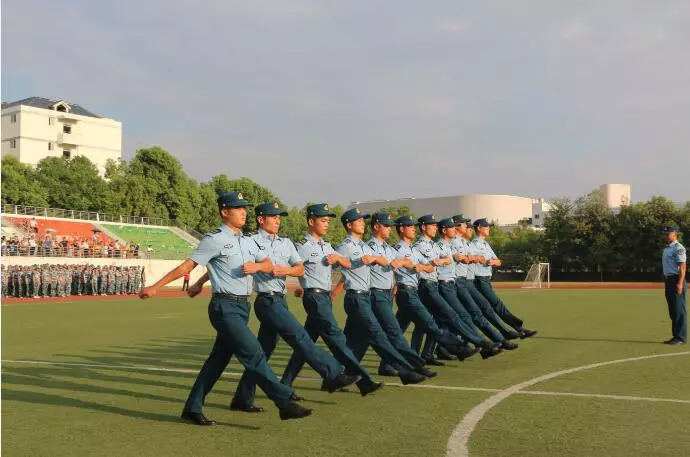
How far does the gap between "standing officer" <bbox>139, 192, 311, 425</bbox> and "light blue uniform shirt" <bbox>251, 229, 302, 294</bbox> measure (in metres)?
0.19

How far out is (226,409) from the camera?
680 cm

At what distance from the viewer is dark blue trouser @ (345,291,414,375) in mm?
7793

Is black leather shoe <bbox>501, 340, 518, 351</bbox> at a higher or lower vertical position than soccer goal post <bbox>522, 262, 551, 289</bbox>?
higher

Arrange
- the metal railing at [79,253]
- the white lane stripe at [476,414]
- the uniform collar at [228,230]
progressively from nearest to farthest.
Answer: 1. the white lane stripe at [476,414]
2. the uniform collar at [228,230]
3. the metal railing at [79,253]

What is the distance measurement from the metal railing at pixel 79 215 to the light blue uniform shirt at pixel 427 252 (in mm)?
39903

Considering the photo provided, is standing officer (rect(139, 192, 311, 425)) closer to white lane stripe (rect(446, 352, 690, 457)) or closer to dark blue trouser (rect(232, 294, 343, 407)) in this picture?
dark blue trouser (rect(232, 294, 343, 407))

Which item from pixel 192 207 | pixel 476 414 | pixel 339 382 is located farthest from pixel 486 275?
pixel 192 207

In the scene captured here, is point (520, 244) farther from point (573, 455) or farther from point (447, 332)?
point (573, 455)

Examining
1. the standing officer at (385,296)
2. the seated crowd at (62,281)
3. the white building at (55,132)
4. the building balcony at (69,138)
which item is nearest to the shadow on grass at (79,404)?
the standing officer at (385,296)

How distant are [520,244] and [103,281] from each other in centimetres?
4534

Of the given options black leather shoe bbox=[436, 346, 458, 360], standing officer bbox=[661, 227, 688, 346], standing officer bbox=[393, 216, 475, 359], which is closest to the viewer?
standing officer bbox=[393, 216, 475, 359]

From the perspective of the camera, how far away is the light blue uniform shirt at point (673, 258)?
11672 millimetres

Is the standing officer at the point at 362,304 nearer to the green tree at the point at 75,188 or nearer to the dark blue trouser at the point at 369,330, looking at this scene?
the dark blue trouser at the point at 369,330

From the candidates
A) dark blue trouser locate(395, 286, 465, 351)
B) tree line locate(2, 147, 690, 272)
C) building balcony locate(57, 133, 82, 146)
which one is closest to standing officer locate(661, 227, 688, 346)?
dark blue trouser locate(395, 286, 465, 351)
